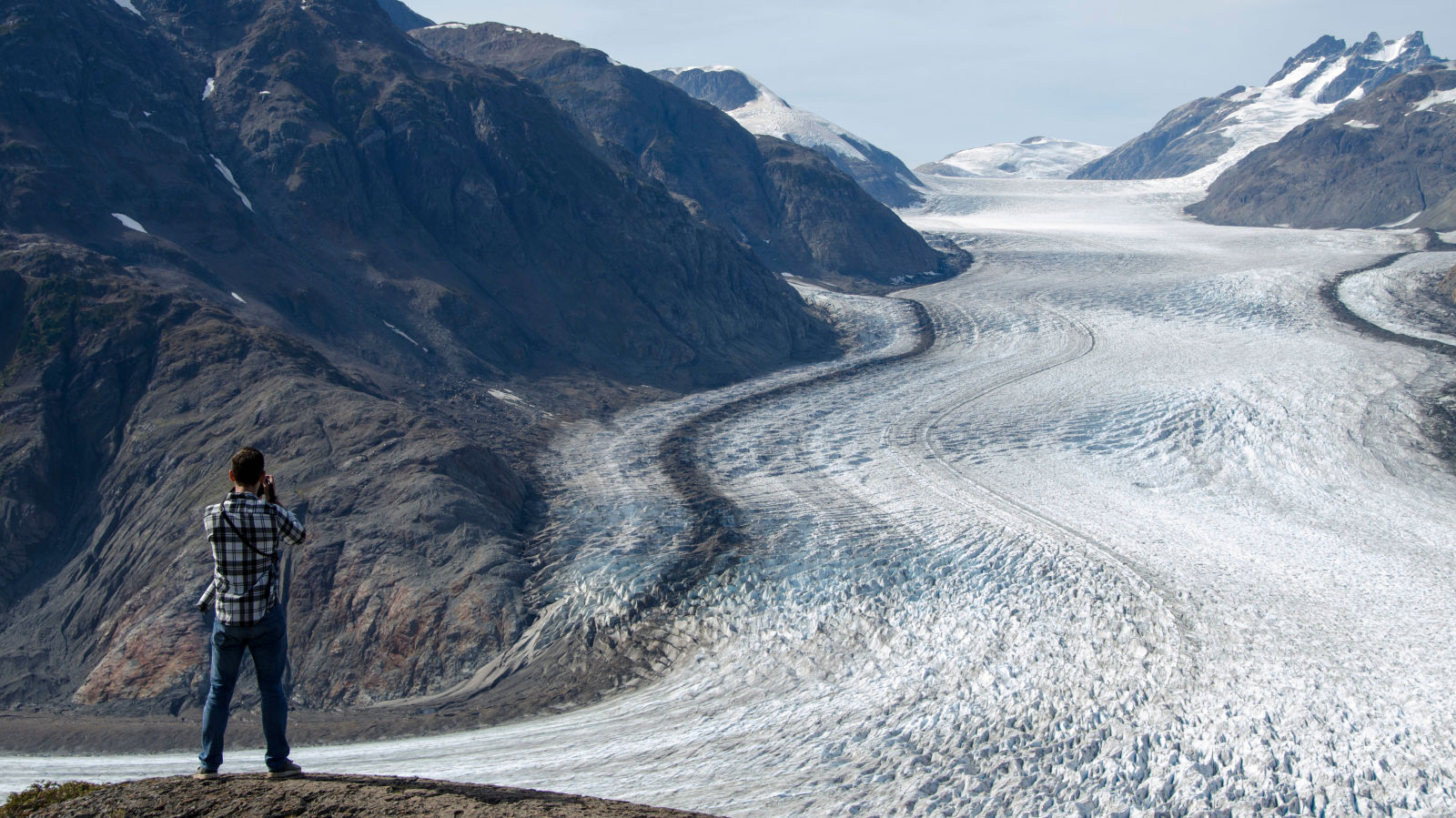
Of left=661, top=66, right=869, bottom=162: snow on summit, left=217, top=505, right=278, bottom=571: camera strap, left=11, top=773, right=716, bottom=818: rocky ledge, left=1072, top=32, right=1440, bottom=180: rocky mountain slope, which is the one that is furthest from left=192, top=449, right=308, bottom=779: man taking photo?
left=1072, top=32, right=1440, bottom=180: rocky mountain slope

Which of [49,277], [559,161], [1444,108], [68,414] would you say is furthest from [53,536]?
[1444,108]

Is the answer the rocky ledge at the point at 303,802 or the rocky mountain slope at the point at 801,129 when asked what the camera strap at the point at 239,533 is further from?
the rocky mountain slope at the point at 801,129

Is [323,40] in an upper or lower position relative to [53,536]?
upper

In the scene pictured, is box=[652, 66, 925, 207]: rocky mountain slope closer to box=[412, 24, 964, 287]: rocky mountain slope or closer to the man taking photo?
box=[412, 24, 964, 287]: rocky mountain slope

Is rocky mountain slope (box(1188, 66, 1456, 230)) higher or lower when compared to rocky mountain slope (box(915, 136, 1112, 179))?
lower

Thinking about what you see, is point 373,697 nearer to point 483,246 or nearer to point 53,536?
point 53,536

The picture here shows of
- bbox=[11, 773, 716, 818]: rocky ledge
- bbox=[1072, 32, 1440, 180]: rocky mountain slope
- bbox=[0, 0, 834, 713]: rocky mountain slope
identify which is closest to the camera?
bbox=[11, 773, 716, 818]: rocky ledge
